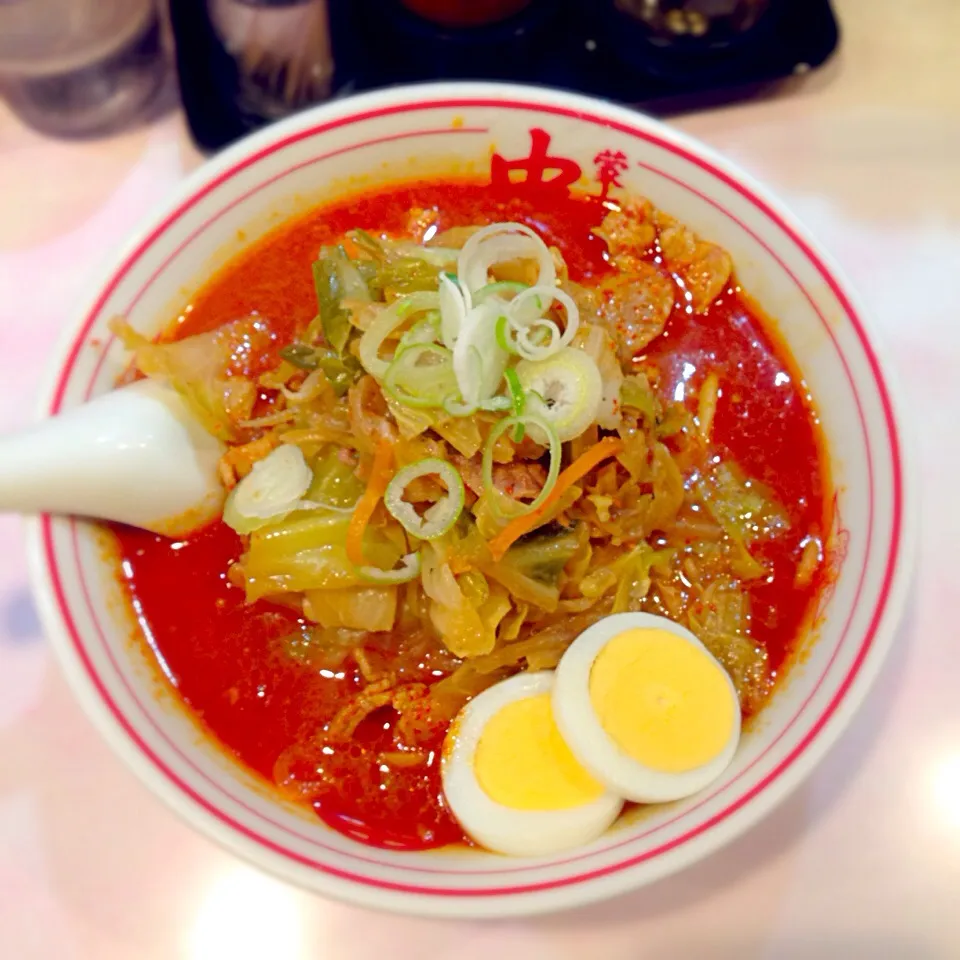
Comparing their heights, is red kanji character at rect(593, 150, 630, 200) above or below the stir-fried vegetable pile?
above

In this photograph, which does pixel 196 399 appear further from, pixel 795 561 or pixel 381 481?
pixel 795 561

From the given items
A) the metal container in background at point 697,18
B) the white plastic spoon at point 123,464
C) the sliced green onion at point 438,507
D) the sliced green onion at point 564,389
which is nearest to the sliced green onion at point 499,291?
the sliced green onion at point 564,389

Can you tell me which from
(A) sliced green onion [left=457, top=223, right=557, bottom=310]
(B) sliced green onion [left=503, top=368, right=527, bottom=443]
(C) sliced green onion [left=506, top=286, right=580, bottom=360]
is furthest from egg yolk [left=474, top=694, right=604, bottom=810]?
(A) sliced green onion [left=457, top=223, right=557, bottom=310]

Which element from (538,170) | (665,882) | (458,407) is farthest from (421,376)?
(665,882)

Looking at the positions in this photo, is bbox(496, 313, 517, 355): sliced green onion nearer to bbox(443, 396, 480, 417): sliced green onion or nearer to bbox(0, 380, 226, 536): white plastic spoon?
bbox(443, 396, 480, 417): sliced green onion

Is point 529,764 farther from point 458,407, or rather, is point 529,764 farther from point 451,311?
point 451,311

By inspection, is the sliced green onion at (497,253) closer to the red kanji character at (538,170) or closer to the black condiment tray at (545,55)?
the red kanji character at (538,170)
